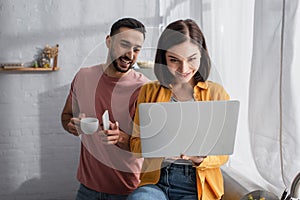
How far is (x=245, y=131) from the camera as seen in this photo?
1.83m

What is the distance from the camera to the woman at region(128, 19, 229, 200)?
1.37m

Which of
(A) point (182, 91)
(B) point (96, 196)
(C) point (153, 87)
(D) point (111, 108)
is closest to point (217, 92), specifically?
(A) point (182, 91)

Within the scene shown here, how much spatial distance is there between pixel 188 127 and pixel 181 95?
19cm

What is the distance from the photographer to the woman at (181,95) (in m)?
1.37

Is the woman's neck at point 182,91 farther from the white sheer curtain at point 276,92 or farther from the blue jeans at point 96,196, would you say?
the blue jeans at point 96,196

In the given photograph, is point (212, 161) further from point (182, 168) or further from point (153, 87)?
point (153, 87)

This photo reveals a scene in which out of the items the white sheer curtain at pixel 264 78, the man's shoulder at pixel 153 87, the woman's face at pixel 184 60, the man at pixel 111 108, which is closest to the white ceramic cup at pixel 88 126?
the man at pixel 111 108

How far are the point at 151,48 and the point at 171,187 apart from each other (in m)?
0.71

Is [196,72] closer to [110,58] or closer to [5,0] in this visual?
[110,58]

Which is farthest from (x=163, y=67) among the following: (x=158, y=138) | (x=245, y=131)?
(x=245, y=131)

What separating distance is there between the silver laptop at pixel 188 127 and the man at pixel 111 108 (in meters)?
0.30

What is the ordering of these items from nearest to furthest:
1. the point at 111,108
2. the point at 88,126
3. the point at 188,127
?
the point at 188,127
the point at 88,126
the point at 111,108

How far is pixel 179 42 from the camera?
53.9 inches

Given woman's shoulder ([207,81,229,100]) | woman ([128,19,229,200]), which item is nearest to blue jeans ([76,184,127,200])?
woman ([128,19,229,200])
